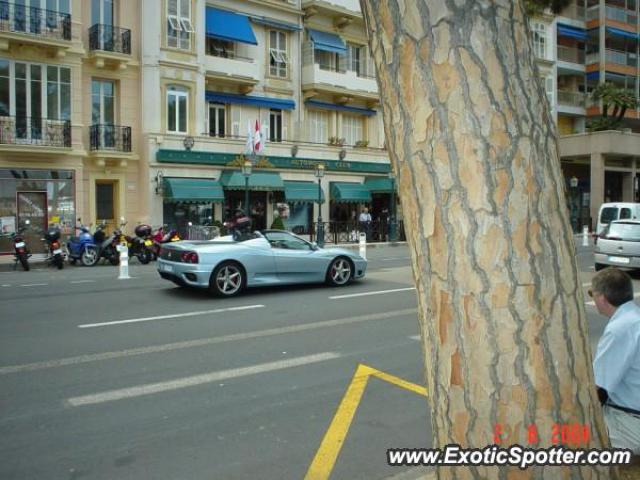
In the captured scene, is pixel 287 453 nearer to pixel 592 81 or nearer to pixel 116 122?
pixel 116 122

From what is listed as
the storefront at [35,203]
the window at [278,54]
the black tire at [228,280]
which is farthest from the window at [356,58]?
the black tire at [228,280]

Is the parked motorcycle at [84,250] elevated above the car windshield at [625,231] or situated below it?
below

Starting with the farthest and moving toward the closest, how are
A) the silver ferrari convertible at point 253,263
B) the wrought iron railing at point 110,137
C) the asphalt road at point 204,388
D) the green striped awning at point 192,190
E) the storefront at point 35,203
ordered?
the green striped awning at point 192,190
the wrought iron railing at point 110,137
the storefront at point 35,203
the silver ferrari convertible at point 253,263
the asphalt road at point 204,388

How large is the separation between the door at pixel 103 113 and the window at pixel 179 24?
326 cm

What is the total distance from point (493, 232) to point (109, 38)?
24486 millimetres

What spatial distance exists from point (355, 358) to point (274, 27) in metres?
25.0

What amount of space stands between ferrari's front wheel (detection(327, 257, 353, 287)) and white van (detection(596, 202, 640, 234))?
1135 centimetres

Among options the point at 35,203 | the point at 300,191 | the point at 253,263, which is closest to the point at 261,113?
the point at 300,191

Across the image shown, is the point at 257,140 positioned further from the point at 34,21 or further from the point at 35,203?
the point at 34,21

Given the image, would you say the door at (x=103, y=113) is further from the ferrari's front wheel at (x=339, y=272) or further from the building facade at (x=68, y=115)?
the ferrari's front wheel at (x=339, y=272)

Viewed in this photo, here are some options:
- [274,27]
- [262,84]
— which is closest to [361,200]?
[262,84]

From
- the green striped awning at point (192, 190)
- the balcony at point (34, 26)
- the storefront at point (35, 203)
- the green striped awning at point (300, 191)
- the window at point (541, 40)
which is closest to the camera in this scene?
the balcony at point (34, 26)

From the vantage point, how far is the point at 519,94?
1.82 metres

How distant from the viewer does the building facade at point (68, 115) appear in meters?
20.9
